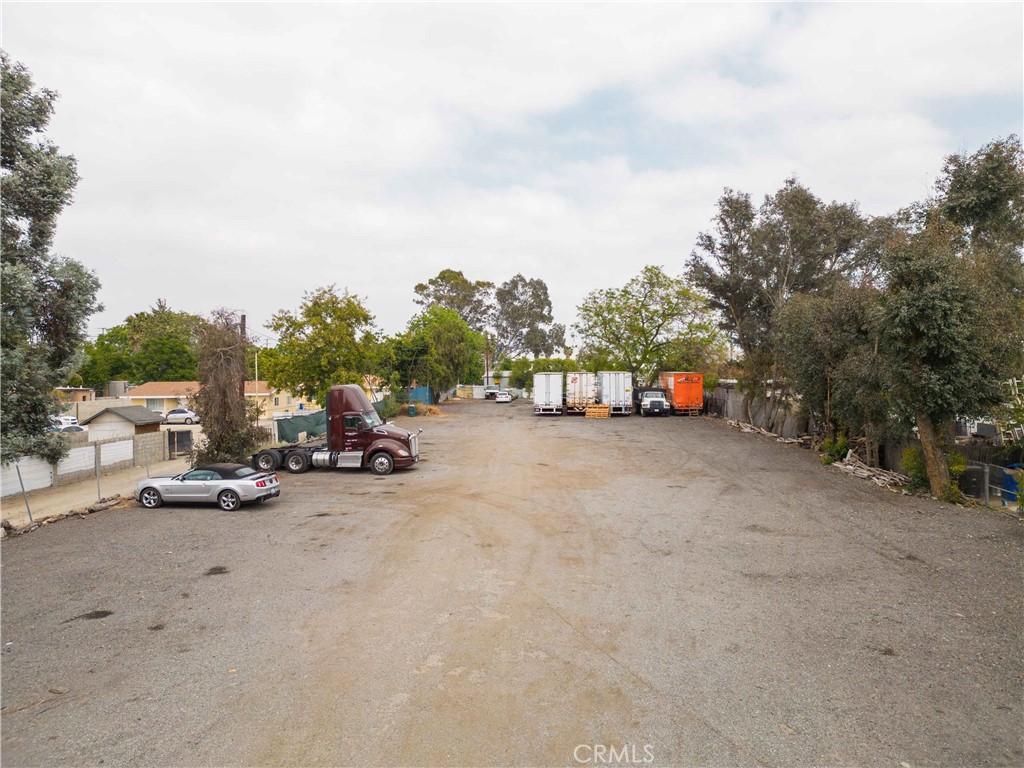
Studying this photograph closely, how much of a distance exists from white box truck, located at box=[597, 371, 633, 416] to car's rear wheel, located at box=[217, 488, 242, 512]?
31.6 metres

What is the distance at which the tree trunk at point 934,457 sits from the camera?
15.3 meters

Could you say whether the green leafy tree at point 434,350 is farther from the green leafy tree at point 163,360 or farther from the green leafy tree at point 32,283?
the green leafy tree at point 32,283

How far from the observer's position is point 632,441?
28.9m

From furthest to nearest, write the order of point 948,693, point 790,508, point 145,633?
point 790,508 → point 145,633 → point 948,693

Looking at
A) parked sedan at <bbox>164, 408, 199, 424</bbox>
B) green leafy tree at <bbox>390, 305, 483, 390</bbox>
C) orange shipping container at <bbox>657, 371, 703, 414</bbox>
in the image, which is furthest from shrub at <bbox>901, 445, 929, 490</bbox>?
parked sedan at <bbox>164, 408, 199, 424</bbox>

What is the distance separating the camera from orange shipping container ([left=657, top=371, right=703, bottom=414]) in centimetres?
4428

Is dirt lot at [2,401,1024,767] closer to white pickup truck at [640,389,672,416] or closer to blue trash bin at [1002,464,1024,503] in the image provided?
blue trash bin at [1002,464,1024,503]

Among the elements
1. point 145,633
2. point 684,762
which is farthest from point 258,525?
point 684,762

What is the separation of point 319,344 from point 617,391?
73.6 ft

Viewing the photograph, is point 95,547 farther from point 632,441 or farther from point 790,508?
point 632,441

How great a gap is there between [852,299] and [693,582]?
1521cm

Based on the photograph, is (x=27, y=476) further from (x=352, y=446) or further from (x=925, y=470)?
(x=925, y=470)

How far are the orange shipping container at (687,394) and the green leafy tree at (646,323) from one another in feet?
22.0

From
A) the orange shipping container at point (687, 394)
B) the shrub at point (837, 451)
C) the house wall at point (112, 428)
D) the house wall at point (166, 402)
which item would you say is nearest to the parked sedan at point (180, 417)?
the house wall at point (166, 402)
